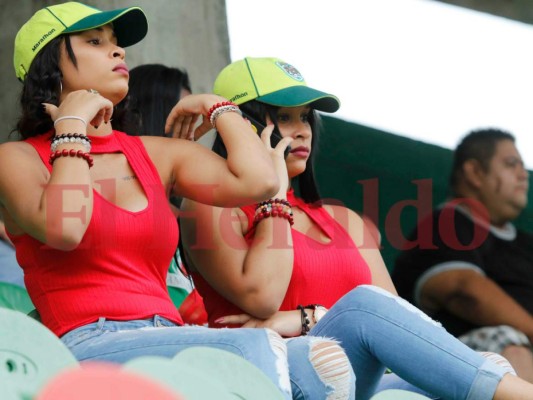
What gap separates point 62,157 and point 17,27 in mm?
1934

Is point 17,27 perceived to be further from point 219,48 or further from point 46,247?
point 46,247

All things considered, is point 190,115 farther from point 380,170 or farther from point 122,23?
point 380,170

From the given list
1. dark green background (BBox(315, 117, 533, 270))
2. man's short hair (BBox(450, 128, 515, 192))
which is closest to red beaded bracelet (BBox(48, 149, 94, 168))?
man's short hair (BBox(450, 128, 515, 192))

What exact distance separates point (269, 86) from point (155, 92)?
1.56ft

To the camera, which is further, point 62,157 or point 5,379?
point 62,157

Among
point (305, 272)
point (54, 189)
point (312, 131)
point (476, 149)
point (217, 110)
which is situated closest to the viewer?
point (54, 189)

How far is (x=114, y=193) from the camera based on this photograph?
2.57 m

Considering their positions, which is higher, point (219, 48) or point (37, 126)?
point (37, 126)

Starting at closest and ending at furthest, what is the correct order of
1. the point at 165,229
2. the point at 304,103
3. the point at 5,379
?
the point at 5,379, the point at 165,229, the point at 304,103

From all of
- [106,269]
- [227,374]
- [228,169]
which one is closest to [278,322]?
[228,169]

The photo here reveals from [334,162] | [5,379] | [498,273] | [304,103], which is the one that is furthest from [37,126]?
[334,162]

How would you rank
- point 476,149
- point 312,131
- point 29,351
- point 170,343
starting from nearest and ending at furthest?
point 29,351
point 170,343
point 312,131
point 476,149

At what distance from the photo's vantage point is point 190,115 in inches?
112

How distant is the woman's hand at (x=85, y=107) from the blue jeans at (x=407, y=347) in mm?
659
